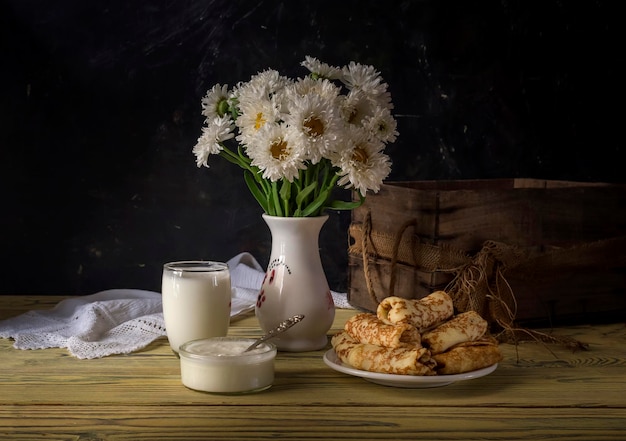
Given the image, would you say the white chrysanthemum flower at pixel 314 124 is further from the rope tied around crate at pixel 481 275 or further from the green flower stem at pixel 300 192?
the rope tied around crate at pixel 481 275

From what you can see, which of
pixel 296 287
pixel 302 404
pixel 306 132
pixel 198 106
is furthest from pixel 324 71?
pixel 198 106

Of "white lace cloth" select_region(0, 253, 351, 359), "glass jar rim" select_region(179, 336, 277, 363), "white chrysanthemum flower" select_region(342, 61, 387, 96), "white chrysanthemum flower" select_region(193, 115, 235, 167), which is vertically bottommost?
"white lace cloth" select_region(0, 253, 351, 359)

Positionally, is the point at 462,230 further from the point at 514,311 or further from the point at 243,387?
the point at 243,387

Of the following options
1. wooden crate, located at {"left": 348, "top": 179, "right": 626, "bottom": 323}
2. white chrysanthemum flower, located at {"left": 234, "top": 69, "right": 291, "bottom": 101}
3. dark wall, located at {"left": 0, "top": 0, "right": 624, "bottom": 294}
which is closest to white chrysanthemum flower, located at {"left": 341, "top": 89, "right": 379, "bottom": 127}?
white chrysanthemum flower, located at {"left": 234, "top": 69, "right": 291, "bottom": 101}

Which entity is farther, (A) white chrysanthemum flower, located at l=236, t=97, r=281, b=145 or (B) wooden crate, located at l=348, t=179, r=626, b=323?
(B) wooden crate, located at l=348, t=179, r=626, b=323

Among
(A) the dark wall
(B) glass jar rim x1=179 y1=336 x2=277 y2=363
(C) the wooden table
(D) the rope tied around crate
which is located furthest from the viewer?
(A) the dark wall

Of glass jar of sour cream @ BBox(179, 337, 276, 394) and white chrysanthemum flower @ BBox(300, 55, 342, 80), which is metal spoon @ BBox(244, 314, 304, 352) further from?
white chrysanthemum flower @ BBox(300, 55, 342, 80)

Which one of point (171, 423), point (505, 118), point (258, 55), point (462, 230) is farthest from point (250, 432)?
point (505, 118)
